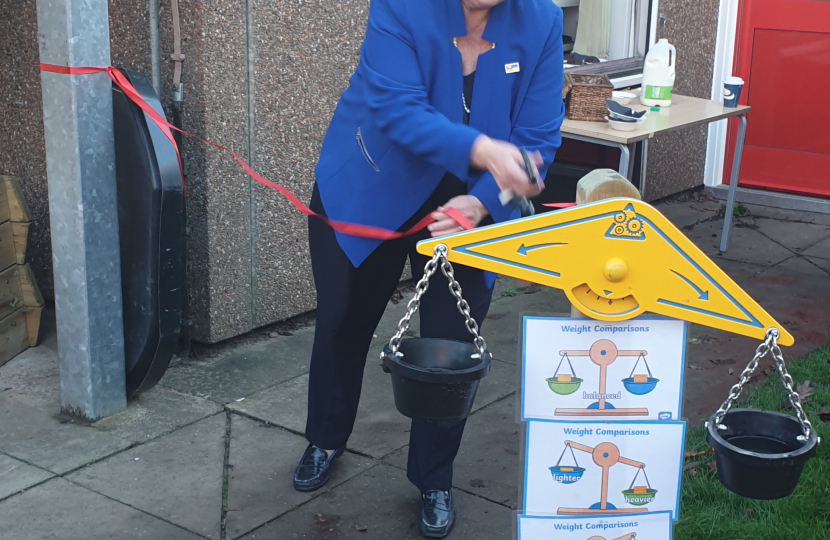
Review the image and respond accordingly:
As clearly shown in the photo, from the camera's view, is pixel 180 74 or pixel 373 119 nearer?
pixel 373 119

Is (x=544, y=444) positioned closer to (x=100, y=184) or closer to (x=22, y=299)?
(x=100, y=184)

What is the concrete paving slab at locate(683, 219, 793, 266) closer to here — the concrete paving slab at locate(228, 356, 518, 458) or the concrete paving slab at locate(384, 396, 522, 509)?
the concrete paving slab at locate(228, 356, 518, 458)

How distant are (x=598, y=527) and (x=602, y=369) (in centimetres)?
Answer: 38

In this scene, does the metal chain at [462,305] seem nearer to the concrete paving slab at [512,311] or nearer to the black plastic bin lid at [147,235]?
the black plastic bin lid at [147,235]

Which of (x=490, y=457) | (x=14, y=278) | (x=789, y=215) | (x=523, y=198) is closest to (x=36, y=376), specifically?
(x=14, y=278)

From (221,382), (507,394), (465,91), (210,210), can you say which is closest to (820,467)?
(507,394)

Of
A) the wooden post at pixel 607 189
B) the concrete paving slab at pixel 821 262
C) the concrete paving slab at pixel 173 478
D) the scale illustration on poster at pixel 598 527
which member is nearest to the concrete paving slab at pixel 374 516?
the concrete paving slab at pixel 173 478

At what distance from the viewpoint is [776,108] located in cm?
761

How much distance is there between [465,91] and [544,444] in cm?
101

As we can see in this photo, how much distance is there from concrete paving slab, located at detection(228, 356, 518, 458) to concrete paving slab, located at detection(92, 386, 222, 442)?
159 mm

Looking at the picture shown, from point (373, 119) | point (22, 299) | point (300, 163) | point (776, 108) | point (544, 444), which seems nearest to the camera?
point (544, 444)

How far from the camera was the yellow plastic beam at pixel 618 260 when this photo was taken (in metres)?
1.98

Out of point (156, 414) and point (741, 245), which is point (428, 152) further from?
point (741, 245)

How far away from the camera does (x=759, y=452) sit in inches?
82.2
